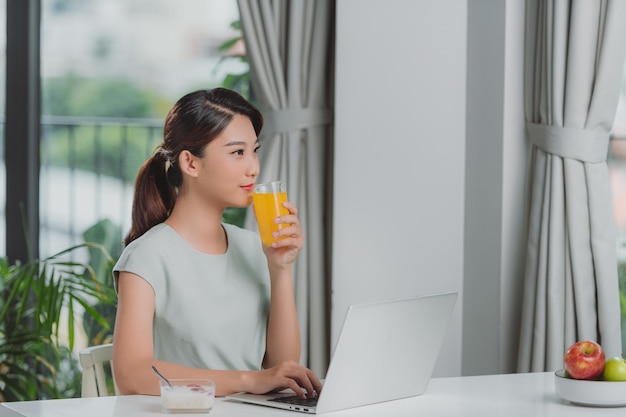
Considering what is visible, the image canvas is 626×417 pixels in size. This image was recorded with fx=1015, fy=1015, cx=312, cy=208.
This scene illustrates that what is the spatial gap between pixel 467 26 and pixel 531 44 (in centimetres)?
25

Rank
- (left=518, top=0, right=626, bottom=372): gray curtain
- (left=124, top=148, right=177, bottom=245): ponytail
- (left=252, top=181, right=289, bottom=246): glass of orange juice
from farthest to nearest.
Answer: (left=518, top=0, right=626, bottom=372): gray curtain, (left=124, top=148, right=177, bottom=245): ponytail, (left=252, top=181, right=289, bottom=246): glass of orange juice

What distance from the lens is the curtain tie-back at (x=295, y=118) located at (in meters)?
3.17

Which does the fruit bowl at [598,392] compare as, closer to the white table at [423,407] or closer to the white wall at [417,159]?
the white table at [423,407]

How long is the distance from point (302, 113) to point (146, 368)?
140cm

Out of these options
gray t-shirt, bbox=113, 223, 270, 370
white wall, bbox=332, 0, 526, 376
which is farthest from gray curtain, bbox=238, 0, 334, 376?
gray t-shirt, bbox=113, 223, 270, 370

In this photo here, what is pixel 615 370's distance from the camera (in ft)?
6.08

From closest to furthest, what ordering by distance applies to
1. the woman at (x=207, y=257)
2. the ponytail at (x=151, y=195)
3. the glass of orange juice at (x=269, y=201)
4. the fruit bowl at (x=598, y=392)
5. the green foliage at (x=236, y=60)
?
the fruit bowl at (x=598, y=392) < the glass of orange juice at (x=269, y=201) < the woman at (x=207, y=257) < the ponytail at (x=151, y=195) < the green foliage at (x=236, y=60)

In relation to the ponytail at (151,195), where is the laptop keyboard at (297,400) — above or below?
below

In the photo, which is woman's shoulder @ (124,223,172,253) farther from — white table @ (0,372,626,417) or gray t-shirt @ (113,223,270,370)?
white table @ (0,372,626,417)

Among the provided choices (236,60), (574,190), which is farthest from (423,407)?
(236,60)

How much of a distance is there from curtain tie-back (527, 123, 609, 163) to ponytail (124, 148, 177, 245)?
1.03 meters

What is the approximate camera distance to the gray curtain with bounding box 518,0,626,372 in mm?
2631

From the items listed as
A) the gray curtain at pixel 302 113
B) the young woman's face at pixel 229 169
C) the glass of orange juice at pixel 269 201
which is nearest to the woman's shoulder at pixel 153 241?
the young woman's face at pixel 229 169

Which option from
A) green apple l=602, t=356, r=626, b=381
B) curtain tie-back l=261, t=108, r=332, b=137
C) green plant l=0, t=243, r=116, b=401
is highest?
curtain tie-back l=261, t=108, r=332, b=137
